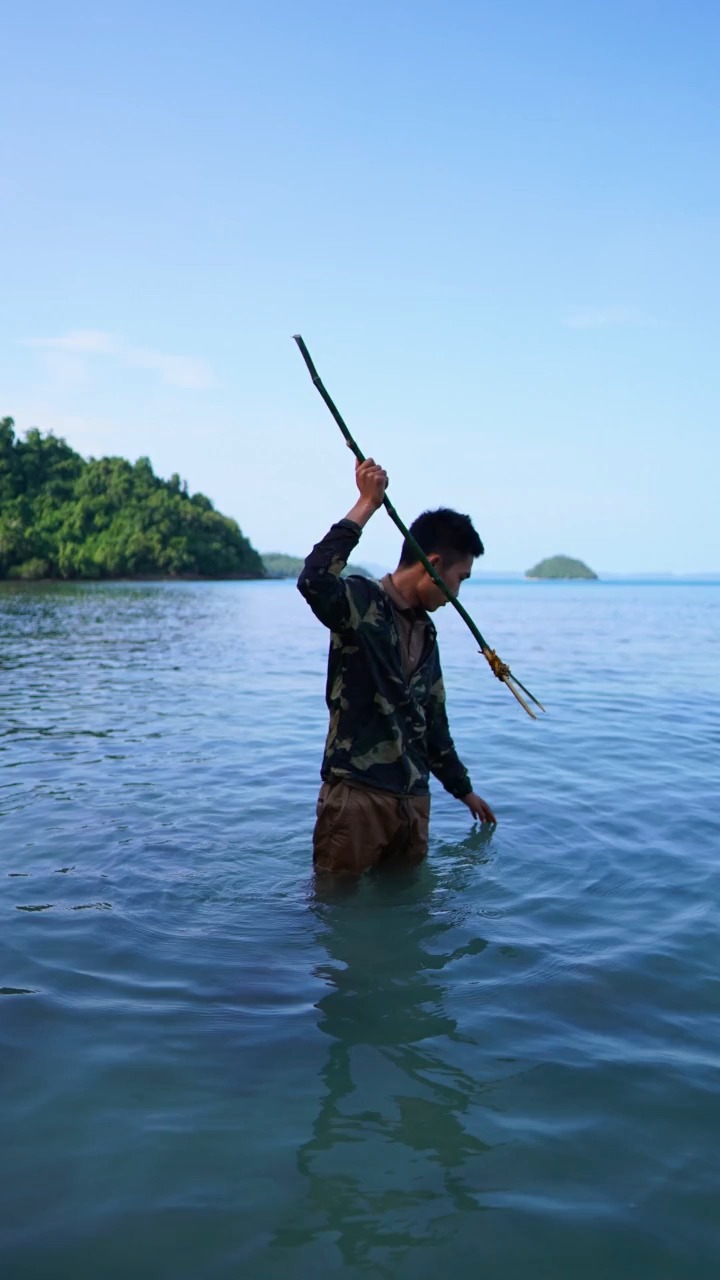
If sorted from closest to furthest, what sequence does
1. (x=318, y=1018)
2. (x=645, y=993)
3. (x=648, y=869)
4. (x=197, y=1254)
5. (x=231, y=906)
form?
(x=197, y=1254) < (x=318, y=1018) < (x=645, y=993) < (x=231, y=906) < (x=648, y=869)

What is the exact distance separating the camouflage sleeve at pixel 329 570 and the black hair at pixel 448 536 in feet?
1.92

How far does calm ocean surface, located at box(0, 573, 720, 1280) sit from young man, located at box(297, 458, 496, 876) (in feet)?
1.81

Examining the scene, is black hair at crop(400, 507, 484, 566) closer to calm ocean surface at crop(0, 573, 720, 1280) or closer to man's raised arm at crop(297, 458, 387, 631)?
man's raised arm at crop(297, 458, 387, 631)

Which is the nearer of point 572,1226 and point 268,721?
point 572,1226

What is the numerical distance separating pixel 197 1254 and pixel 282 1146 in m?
0.52

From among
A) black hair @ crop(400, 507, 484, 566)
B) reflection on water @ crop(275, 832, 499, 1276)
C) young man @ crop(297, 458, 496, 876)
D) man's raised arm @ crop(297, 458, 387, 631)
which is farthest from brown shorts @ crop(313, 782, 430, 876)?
black hair @ crop(400, 507, 484, 566)

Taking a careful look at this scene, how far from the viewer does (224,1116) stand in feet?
10.6

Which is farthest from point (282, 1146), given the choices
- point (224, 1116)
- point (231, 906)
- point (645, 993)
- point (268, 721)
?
point (268, 721)

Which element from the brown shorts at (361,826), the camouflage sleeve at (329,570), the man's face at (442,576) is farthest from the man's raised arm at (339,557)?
the brown shorts at (361,826)

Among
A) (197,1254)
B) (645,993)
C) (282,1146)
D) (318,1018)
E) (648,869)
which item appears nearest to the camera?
(197,1254)

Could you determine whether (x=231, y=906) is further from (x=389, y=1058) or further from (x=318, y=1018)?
(x=389, y=1058)

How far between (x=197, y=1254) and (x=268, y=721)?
34.8 ft

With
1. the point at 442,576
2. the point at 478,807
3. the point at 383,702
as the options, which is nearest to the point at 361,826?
the point at 383,702

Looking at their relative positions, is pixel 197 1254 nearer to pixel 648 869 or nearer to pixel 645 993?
pixel 645 993
